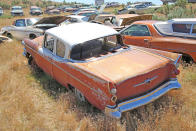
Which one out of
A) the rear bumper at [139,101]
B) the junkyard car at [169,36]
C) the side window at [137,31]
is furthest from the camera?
the side window at [137,31]

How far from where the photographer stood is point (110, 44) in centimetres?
450

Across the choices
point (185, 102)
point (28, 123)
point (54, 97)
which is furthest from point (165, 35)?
point (28, 123)

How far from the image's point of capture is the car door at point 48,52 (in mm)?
4309

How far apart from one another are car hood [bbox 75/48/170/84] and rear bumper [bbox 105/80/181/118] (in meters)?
0.42

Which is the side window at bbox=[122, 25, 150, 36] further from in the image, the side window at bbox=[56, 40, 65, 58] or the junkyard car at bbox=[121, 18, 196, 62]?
the side window at bbox=[56, 40, 65, 58]

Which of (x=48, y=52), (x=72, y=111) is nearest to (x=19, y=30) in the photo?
(x=48, y=52)

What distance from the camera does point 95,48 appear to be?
4.09 metres

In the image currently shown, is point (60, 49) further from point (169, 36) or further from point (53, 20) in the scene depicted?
point (53, 20)

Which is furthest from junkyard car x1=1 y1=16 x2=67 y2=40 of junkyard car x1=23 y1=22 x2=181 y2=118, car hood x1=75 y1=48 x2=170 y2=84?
car hood x1=75 y1=48 x2=170 y2=84

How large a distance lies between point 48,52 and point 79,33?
0.98 metres

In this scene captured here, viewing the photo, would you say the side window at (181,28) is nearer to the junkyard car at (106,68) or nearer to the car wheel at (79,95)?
the junkyard car at (106,68)

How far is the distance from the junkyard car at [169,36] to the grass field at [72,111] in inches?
22.0

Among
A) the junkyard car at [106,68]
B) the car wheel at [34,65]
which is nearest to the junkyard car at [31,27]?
the car wheel at [34,65]

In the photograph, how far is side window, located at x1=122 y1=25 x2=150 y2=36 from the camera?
589 centimetres
